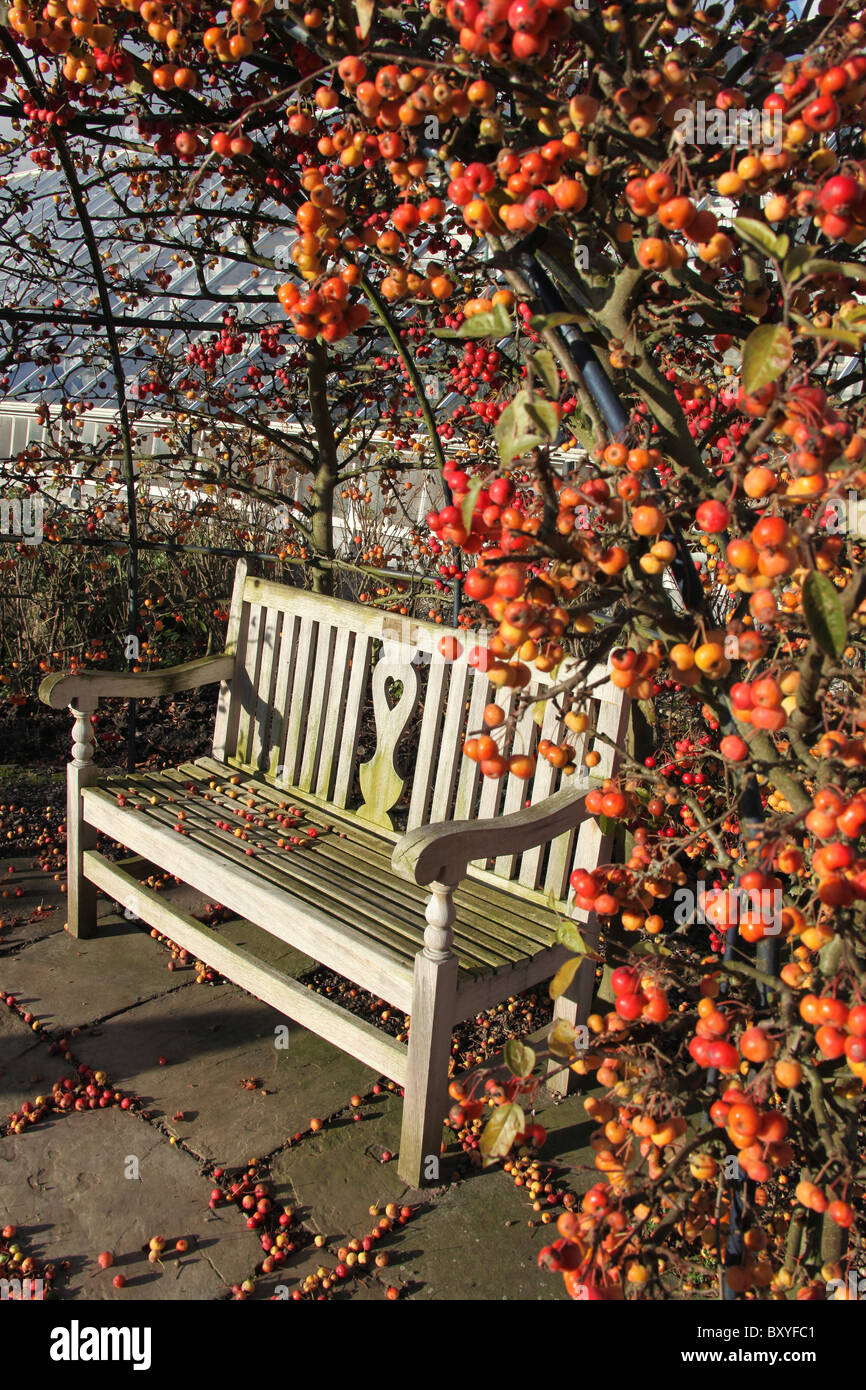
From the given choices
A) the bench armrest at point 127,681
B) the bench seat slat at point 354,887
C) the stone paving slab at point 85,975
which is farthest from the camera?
the bench armrest at point 127,681

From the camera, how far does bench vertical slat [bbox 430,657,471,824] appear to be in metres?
2.76

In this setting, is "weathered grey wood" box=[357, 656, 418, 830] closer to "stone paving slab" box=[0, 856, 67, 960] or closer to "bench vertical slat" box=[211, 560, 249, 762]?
"bench vertical slat" box=[211, 560, 249, 762]

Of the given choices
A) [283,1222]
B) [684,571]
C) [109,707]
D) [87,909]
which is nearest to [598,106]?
[684,571]

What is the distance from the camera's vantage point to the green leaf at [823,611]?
0.92m

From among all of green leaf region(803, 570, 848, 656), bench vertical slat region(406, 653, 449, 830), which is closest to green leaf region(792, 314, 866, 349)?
green leaf region(803, 570, 848, 656)

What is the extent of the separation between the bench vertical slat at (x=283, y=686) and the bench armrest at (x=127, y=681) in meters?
0.25

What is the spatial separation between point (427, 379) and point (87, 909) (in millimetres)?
2810

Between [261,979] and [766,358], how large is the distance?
2108 millimetres

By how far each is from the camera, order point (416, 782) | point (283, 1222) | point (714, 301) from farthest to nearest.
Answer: point (416, 782) < point (283, 1222) < point (714, 301)

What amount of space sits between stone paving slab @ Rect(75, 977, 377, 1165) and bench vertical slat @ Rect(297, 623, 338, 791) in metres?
0.76

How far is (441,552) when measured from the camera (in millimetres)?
4715

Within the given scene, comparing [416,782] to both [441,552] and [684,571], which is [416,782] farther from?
[441,552]

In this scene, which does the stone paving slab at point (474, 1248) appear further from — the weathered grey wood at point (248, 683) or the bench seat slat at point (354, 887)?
the weathered grey wood at point (248, 683)

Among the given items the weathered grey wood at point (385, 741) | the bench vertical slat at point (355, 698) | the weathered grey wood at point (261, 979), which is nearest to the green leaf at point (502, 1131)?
the weathered grey wood at point (261, 979)
